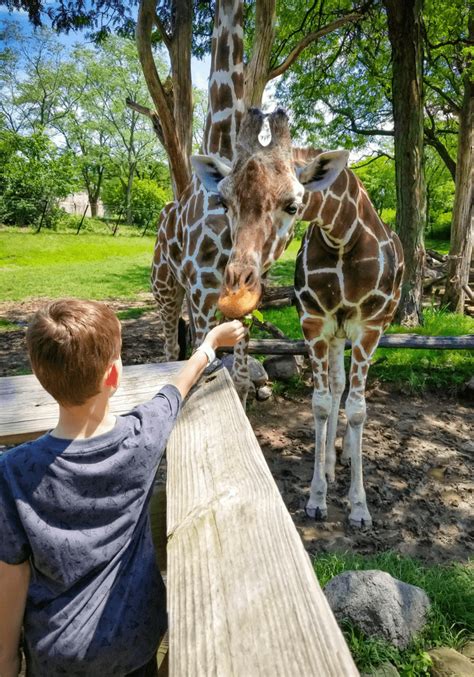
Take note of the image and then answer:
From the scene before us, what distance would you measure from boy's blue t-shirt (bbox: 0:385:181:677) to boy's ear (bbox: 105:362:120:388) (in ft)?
0.40

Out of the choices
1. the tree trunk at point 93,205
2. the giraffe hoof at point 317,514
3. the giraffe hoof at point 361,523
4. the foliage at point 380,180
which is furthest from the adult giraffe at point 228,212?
the tree trunk at point 93,205

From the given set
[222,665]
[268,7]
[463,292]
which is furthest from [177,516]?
[463,292]

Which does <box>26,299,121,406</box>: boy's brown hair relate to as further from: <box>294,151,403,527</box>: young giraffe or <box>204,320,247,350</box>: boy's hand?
<box>294,151,403,527</box>: young giraffe

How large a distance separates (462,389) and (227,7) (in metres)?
4.91

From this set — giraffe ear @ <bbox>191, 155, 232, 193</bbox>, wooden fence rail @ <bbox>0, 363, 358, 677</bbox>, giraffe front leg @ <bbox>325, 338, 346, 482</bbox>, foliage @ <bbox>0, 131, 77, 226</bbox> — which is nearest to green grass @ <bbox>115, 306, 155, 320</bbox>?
giraffe front leg @ <bbox>325, 338, 346, 482</bbox>

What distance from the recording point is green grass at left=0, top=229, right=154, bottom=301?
39.0 ft

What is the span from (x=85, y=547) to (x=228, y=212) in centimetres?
200

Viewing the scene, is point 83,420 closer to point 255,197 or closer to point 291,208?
point 255,197

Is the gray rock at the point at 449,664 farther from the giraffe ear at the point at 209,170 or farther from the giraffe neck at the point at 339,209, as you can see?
the giraffe ear at the point at 209,170

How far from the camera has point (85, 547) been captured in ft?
3.82

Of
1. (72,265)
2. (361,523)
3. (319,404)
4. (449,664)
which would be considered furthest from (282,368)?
(72,265)

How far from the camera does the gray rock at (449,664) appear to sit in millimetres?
1951

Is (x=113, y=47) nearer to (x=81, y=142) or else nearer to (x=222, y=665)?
(x=81, y=142)

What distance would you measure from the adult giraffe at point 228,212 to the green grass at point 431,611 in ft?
5.45
